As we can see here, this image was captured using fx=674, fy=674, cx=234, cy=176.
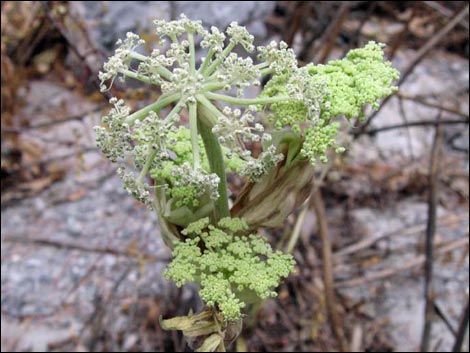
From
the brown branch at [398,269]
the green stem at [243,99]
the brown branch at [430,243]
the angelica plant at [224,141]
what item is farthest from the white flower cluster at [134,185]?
the brown branch at [398,269]

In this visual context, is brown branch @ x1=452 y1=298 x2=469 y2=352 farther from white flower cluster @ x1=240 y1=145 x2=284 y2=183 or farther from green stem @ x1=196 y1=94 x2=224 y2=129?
green stem @ x1=196 y1=94 x2=224 y2=129

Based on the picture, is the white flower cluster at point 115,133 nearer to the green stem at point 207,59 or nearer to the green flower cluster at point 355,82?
the green stem at point 207,59

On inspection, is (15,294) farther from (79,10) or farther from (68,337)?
(79,10)

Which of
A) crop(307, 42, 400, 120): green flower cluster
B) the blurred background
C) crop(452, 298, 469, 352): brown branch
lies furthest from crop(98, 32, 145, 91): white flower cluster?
crop(452, 298, 469, 352): brown branch

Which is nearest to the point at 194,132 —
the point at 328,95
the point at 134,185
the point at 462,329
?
the point at 134,185

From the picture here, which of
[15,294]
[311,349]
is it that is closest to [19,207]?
[15,294]

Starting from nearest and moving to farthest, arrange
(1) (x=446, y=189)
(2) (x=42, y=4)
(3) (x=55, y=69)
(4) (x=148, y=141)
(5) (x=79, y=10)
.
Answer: (4) (x=148, y=141) → (2) (x=42, y=4) → (5) (x=79, y=10) → (1) (x=446, y=189) → (3) (x=55, y=69)
